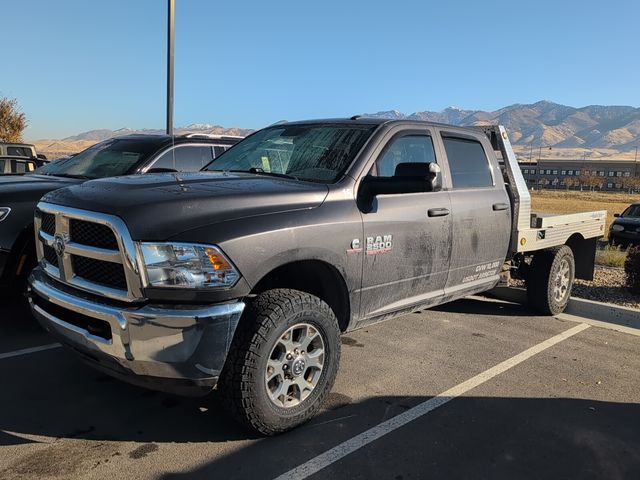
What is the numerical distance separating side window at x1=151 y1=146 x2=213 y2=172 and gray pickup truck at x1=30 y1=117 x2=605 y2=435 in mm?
1932

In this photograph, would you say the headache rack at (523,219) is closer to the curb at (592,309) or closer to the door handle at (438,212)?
the curb at (592,309)

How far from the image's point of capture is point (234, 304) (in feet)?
9.82

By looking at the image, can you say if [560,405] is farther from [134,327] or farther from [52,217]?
[52,217]

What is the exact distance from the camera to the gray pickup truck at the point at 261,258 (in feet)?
9.48

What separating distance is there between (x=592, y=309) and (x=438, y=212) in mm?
3308

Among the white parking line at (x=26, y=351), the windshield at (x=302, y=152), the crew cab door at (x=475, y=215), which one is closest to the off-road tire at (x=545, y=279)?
the crew cab door at (x=475, y=215)

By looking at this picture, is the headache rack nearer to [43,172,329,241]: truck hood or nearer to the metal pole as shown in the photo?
[43,172,329,241]: truck hood

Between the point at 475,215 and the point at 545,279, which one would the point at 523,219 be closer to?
the point at 545,279

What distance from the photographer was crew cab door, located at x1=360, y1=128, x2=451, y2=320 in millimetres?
3867

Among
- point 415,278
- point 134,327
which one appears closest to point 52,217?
point 134,327

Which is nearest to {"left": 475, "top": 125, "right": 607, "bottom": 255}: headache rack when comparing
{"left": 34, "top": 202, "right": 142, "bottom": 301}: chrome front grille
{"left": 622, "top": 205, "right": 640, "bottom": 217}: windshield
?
{"left": 34, "top": 202, "right": 142, "bottom": 301}: chrome front grille

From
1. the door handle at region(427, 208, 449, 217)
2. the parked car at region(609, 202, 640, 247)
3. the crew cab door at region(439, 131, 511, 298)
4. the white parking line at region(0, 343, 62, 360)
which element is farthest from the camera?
the parked car at region(609, 202, 640, 247)

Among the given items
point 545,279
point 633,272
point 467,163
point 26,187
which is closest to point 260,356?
point 467,163

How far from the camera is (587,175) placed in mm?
126188
